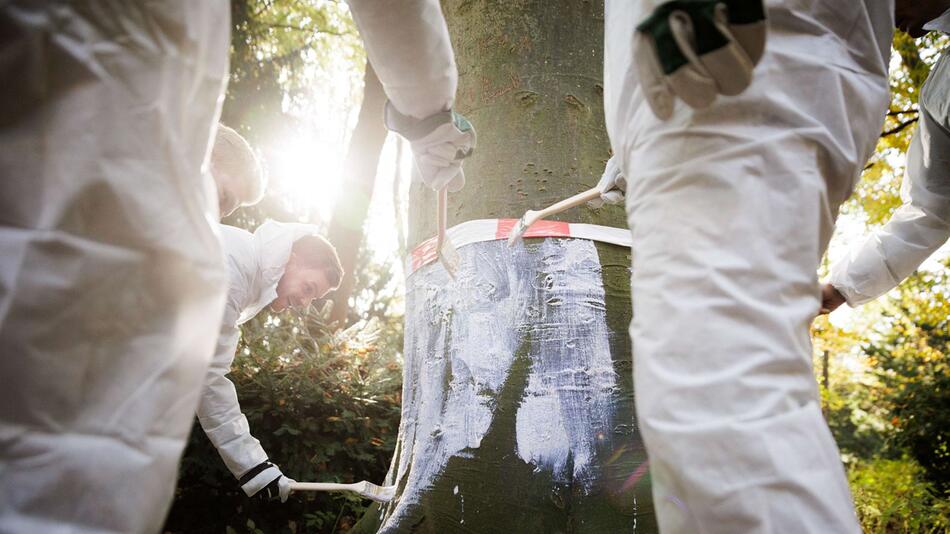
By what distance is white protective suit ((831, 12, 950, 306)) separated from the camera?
1.60m

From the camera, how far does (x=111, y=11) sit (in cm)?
62

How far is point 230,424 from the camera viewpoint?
2615 millimetres

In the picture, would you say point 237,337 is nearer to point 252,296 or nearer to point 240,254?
point 252,296

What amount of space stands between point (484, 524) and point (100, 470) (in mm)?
1281

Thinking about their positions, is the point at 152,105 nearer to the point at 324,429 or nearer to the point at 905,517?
the point at 324,429

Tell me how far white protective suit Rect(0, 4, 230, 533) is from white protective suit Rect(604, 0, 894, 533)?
60cm

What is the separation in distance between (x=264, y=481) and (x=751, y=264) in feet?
8.06

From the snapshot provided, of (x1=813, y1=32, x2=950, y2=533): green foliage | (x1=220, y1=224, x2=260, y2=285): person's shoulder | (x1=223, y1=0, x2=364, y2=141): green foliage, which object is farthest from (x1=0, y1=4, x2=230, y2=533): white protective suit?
(x1=223, y1=0, x2=364, y2=141): green foliage

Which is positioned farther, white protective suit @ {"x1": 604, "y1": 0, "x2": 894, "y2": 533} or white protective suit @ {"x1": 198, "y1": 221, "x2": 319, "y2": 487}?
white protective suit @ {"x1": 198, "y1": 221, "x2": 319, "y2": 487}

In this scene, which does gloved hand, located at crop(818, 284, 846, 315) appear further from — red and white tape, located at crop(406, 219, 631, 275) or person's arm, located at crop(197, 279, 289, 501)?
person's arm, located at crop(197, 279, 289, 501)

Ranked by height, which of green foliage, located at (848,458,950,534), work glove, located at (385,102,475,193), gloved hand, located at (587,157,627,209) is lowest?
green foliage, located at (848,458,950,534)

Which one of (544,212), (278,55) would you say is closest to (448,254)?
(544,212)

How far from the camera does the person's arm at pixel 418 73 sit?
1.15m

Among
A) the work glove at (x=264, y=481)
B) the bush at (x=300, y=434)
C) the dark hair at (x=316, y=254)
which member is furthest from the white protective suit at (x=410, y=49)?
the bush at (x=300, y=434)
